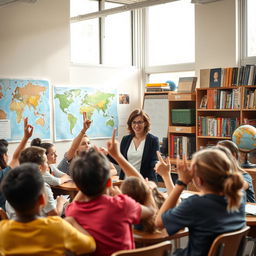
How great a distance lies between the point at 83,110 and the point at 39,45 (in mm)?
1201

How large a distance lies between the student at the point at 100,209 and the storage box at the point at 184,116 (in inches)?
180

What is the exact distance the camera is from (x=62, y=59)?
6789 millimetres

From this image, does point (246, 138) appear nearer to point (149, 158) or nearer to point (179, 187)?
point (149, 158)

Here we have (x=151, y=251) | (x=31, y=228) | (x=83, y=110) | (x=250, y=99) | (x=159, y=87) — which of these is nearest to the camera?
(x=31, y=228)

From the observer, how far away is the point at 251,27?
21.3 feet

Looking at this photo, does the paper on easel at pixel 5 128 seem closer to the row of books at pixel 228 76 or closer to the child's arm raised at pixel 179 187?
the row of books at pixel 228 76

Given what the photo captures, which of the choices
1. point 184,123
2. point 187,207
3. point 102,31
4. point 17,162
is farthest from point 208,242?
point 102,31

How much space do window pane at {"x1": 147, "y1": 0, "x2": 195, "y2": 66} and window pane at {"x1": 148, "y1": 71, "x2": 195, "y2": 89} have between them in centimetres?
19

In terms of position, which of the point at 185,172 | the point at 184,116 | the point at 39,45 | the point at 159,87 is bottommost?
the point at 185,172

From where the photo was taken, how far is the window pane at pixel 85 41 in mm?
7367

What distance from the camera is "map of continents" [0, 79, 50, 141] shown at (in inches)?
245

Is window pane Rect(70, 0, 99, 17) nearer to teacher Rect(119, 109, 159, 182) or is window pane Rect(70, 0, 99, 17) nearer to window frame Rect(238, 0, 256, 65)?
window frame Rect(238, 0, 256, 65)

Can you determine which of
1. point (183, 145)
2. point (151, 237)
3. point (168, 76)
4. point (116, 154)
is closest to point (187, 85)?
point (183, 145)

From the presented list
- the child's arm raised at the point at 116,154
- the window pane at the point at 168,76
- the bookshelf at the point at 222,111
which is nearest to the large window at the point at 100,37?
the window pane at the point at 168,76
